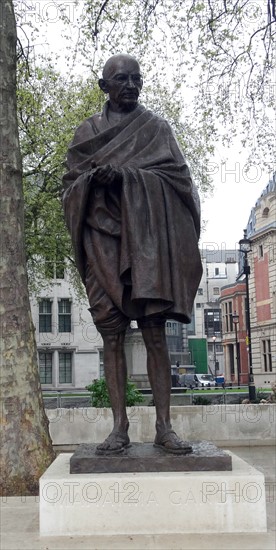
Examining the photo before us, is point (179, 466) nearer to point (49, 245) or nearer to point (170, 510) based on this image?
point (170, 510)

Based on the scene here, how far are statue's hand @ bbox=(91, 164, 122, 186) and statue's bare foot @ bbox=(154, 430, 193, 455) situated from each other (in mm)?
1633

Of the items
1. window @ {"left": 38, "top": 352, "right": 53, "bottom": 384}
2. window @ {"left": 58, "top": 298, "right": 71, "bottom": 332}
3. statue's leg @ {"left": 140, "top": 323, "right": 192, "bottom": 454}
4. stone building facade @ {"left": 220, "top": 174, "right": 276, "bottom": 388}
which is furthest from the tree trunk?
stone building facade @ {"left": 220, "top": 174, "right": 276, "bottom": 388}

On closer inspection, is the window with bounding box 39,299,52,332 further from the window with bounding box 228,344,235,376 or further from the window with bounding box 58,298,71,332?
the window with bounding box 228,344,235,376

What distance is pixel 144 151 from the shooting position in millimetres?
4191

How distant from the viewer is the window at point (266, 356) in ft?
198

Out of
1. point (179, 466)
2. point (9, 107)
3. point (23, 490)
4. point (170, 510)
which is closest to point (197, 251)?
point (179, 466)

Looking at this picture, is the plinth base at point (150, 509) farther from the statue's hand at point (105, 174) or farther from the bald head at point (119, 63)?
the bald head at point (119, 63)

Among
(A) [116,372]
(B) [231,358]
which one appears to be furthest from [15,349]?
(B) [231,358]

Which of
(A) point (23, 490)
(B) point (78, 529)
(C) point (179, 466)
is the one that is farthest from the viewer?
(A) point (23, 490)

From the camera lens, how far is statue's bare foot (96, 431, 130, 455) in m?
3.79

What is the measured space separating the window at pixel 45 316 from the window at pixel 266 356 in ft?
78.6

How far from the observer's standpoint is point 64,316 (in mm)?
47094

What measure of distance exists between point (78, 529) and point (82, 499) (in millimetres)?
161

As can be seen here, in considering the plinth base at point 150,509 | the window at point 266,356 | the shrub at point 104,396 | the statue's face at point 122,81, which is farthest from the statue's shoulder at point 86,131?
the window at point 266,356
